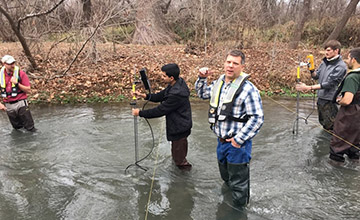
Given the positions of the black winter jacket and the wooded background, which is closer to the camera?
the black winter jacket

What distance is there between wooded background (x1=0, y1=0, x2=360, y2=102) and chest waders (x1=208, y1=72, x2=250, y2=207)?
7836 mm

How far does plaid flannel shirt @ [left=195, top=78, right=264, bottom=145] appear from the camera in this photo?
3264 mm

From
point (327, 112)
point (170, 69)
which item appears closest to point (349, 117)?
point (327, 112)

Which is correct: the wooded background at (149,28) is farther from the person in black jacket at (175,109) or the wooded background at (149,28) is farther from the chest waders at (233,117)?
the chest waders at (233,117)

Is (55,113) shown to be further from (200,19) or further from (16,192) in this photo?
(200,19)

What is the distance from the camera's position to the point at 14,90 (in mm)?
6398

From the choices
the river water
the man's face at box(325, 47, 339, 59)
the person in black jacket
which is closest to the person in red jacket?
the river water

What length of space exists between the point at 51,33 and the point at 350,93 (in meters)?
11.1

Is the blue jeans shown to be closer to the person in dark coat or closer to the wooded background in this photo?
the person in dark coat

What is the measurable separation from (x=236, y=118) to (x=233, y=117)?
38 mm

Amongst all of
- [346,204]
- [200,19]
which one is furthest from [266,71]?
[346,204]

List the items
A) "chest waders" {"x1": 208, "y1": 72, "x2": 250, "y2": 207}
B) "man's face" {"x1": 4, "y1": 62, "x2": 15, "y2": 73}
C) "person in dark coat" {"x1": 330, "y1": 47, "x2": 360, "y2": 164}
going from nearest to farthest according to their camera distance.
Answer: "chest waders" {"x1": 208, "y1": 72, "x2": 250, "y2": 207}, "person in dark coat" {"x1": 330, "y1": 47, "x2": 360, "y2": 164}, "man's face" {"x1": 4, "y1": 62, "x2": 15, "y2": 73}

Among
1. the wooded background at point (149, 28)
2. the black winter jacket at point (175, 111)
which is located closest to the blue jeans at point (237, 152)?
the black winter jacket at point (175, 111)

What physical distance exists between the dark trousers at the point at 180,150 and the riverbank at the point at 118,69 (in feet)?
17.9
